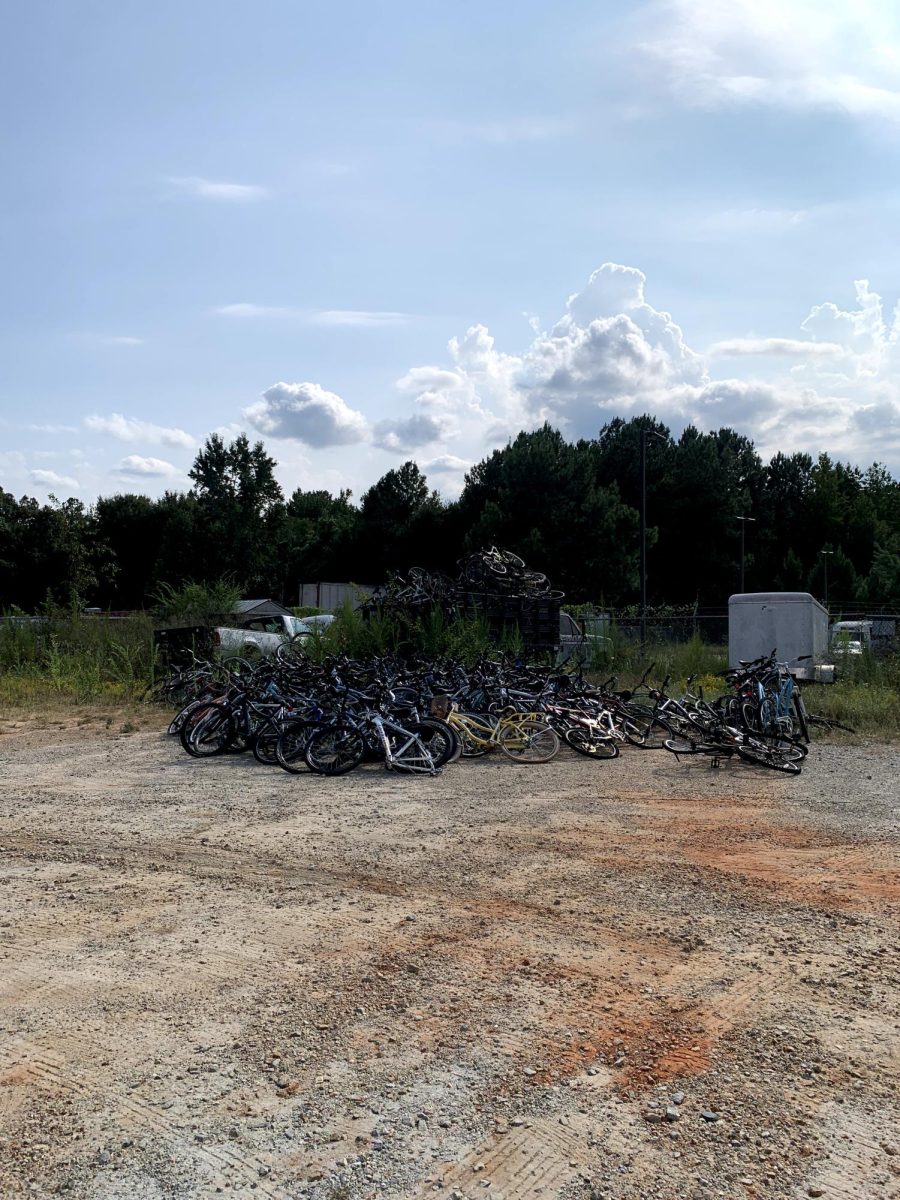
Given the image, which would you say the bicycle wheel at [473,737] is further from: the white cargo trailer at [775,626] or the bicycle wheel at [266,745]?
the white cargo trailer at [775,626]

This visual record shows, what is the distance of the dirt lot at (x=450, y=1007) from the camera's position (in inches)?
123

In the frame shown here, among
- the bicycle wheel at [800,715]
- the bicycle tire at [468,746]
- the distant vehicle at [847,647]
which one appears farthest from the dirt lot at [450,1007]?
the distant vehicle at [847,647]

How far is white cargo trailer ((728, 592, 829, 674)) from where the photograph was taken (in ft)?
61.2

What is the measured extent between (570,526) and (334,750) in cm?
3649

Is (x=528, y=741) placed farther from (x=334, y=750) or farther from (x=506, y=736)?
(x=334, y=750)

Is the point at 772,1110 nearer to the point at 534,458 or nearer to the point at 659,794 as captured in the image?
the point at 659,794

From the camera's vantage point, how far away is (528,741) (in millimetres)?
11312

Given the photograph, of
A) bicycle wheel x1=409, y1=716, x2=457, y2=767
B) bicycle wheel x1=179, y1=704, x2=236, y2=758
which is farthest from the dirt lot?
bicycle wheel x1=179, y1=704, x2=236, y2=758

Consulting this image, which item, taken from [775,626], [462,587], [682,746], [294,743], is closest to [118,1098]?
[294,743]

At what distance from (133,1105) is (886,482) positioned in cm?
7796

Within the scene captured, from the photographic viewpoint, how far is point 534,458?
156 ft

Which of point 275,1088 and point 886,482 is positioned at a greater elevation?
point 886,482

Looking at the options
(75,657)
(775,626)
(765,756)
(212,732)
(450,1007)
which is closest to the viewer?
(450,1007)

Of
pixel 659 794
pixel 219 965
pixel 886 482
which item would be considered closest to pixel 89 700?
pixel 659 794
